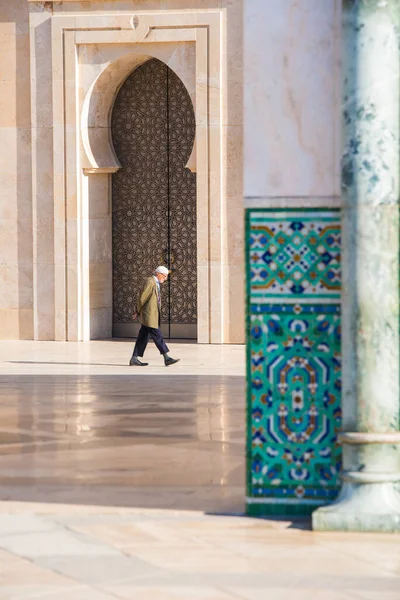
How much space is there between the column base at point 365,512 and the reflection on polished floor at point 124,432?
2.31 ft

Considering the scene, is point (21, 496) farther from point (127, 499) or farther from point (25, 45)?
point (25, 45)

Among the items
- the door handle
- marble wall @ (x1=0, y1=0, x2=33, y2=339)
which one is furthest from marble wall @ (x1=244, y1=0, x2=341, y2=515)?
marble wall @ (x1=0, y1=0, x2=33, y2=339)

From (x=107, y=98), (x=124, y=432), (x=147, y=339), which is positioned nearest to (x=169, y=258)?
(x=107, y=98)

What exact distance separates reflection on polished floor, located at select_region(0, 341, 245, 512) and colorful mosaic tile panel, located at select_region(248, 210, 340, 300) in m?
1.15

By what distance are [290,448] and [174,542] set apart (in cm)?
81

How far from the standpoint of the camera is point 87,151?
18.7 meters

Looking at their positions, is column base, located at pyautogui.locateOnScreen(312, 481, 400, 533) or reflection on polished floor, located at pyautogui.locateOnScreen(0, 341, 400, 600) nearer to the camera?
reflection on polished floor, located at pyautogui.locateOnScreen(0, 341, 400, 600)

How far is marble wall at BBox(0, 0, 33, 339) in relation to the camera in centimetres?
Answer: 1912

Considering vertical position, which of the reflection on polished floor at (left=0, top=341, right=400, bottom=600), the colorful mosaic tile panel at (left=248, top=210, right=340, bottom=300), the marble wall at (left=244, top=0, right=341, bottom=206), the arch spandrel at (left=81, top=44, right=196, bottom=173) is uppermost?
the arch spandrel at (left=81, top=44, right=196, bottom=173)

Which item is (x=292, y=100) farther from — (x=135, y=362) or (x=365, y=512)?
(x=135, y=362)

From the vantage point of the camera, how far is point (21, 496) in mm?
7133

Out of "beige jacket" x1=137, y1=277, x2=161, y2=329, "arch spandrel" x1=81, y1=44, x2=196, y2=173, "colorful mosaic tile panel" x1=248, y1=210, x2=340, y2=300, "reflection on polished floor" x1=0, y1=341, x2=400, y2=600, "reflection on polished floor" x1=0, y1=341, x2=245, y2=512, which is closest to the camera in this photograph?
"reflection on polished floor" x1=0, y1=341, x2=400, y2=600

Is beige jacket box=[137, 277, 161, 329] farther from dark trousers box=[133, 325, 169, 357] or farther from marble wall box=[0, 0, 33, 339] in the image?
marble wall box=[0, 0, 33, 339]

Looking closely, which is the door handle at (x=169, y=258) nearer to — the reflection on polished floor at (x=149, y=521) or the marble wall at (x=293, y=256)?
the reflection on polished floor at (x=149, y=521)
